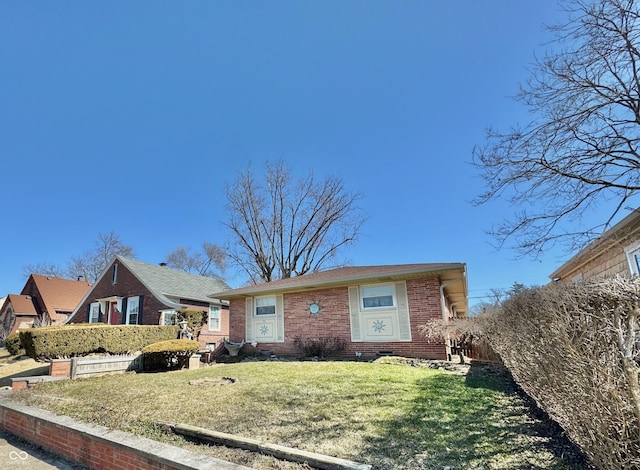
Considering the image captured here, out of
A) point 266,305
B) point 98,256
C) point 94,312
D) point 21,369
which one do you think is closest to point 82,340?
point 21,369

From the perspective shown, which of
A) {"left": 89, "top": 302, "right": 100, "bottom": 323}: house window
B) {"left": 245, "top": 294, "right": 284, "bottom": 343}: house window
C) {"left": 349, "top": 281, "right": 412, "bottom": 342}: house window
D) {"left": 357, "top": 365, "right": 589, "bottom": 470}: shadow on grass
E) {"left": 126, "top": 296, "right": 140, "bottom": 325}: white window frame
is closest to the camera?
{"left": 357, "top": 365, "right": 589, "bottom": 470}: shadow on grass

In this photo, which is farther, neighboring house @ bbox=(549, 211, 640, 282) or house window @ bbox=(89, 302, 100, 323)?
house window @ bbox=(89, 302, 100, 323)

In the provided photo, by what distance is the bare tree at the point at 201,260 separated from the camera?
121 feet

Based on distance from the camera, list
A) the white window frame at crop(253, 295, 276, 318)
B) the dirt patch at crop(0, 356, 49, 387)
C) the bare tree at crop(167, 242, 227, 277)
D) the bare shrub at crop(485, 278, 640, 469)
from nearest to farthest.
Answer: the bare shrub at crop(485, 278, 640, 469) < the dirt patch at crop(0, 356, 49, 387) < the white window frame at crop(253, 295, 276, 318) < the bare tree at crop(167, 242, 227, 277)

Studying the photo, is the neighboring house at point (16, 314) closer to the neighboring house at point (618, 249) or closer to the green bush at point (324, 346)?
the green bush at point (324, 346)

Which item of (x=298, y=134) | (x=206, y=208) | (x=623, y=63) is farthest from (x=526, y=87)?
(x=206, y=208)

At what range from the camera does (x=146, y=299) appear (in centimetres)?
1744

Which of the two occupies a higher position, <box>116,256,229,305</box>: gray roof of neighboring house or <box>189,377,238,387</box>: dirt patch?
<box>116,256,229,305</box>: gray roof of neighboring house

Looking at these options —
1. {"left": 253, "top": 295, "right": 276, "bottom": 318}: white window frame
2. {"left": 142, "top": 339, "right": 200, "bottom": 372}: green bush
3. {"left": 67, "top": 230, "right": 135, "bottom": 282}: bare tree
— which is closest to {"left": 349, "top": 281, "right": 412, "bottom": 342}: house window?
{"left": 253, "top": 295, "right": 276, "bottom": 318}: white window frame

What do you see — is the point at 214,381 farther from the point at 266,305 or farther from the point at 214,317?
the point at 214,317

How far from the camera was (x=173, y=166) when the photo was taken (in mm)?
18812

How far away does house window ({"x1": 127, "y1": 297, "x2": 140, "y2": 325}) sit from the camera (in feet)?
58.3

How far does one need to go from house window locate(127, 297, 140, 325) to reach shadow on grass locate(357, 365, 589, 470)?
17200 millimetres

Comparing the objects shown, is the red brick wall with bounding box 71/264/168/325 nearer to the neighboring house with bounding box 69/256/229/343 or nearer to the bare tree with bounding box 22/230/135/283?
the neighboring house with bounding box 69/256/229/343
